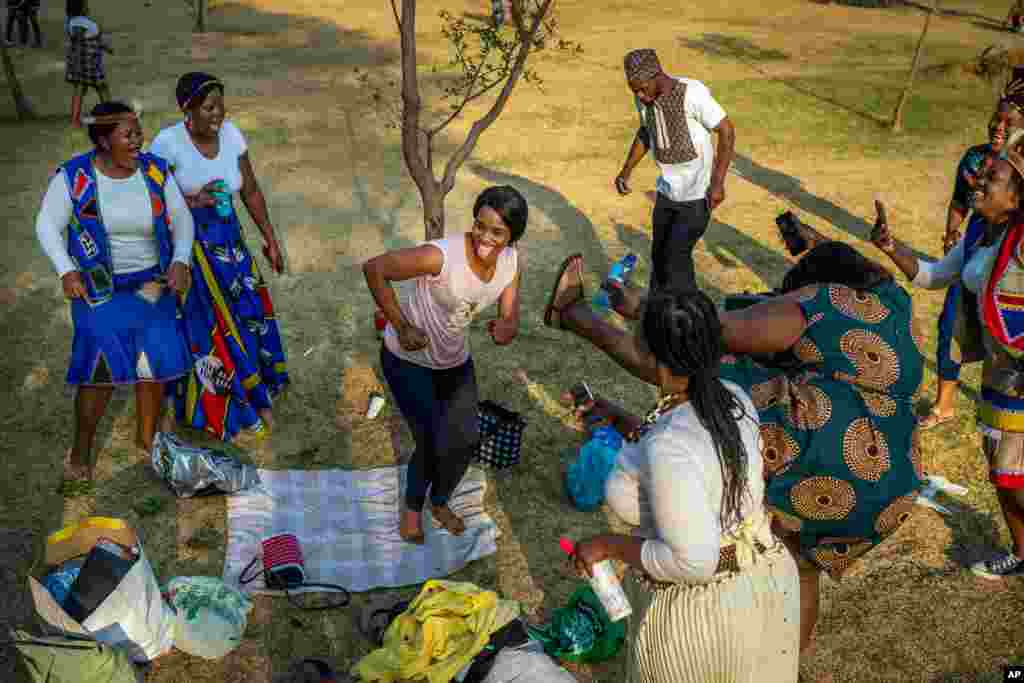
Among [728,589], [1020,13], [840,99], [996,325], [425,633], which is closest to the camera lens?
[728,589]

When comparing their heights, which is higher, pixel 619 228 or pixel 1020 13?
pixel 1020 13

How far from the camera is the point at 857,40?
56.3 ft

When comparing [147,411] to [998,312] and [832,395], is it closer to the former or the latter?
[832,395]

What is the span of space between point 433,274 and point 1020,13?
684 inches

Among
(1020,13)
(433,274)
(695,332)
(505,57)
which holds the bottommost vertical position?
(433,274)

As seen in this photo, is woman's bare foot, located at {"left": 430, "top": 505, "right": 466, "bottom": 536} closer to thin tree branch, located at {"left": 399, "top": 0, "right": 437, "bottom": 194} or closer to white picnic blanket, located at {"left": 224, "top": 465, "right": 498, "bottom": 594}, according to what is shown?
white picnic blanket, located at {"left": 224, "top": 465, "right": 498, "bottom": 594}

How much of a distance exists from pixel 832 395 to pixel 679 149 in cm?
316

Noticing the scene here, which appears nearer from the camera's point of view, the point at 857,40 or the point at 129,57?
the point at 129,57

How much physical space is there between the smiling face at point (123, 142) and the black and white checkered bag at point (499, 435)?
225 centimetres

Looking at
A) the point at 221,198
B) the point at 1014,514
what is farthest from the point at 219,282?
the point at 1014,514

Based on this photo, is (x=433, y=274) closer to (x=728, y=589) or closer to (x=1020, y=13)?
(x=728, y=589)

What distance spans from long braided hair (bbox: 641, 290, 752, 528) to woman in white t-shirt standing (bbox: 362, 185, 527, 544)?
1503 millimetres

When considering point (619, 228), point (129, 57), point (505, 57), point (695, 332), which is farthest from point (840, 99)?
point (695, 332)

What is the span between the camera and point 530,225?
27.9 feet
